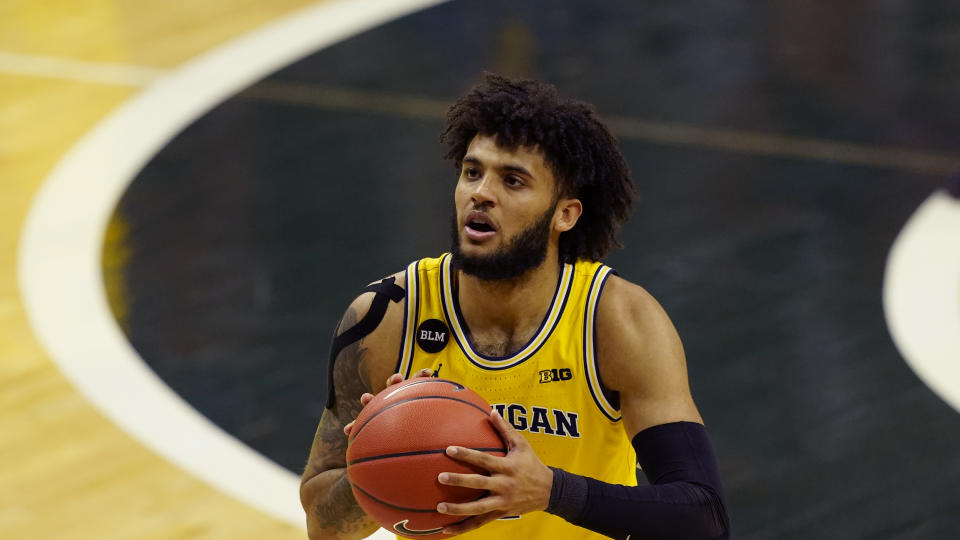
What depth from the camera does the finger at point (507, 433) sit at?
3547 millimetres

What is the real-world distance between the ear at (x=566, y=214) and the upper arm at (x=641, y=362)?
255mm

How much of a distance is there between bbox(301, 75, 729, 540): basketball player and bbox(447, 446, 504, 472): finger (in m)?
0.31

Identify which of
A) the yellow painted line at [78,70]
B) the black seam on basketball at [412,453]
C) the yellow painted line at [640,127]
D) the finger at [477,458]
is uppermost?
the yellow painted line at [78,70]

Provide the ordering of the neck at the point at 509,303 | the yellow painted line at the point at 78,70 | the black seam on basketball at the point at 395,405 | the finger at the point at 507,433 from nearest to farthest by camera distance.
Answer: the finger at the point at 507,433 < the black seam on basketball at the point at 395,405 < the neck at the point at 509,303 < the yellow painted line at the point at 78,70

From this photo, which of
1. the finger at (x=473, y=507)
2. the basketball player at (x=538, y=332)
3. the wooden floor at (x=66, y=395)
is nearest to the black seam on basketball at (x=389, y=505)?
the finger at (x=473, y=507)

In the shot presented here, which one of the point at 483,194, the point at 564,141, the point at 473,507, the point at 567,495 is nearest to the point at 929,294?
the point at 564,141

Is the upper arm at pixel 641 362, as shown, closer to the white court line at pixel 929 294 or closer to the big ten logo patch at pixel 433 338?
the big ten logo patch at pixel 433 338

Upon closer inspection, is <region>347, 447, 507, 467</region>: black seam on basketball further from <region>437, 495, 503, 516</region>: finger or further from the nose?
the nose

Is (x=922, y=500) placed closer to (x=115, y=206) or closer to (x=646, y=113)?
(x=646, y=113)

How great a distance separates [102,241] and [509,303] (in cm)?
501

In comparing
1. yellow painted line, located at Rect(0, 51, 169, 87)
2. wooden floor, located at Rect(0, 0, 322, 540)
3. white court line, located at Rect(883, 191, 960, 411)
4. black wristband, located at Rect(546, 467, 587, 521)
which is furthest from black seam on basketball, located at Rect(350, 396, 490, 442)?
yellow painted line, located at Rect(0, 51, 169, 87)

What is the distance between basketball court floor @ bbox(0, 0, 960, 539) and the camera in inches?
249

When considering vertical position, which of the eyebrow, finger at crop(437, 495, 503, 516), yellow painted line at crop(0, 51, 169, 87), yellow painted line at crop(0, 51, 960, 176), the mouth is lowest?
finger at crop(437, 495, 503, 516)

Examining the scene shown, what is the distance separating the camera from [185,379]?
705 cm
